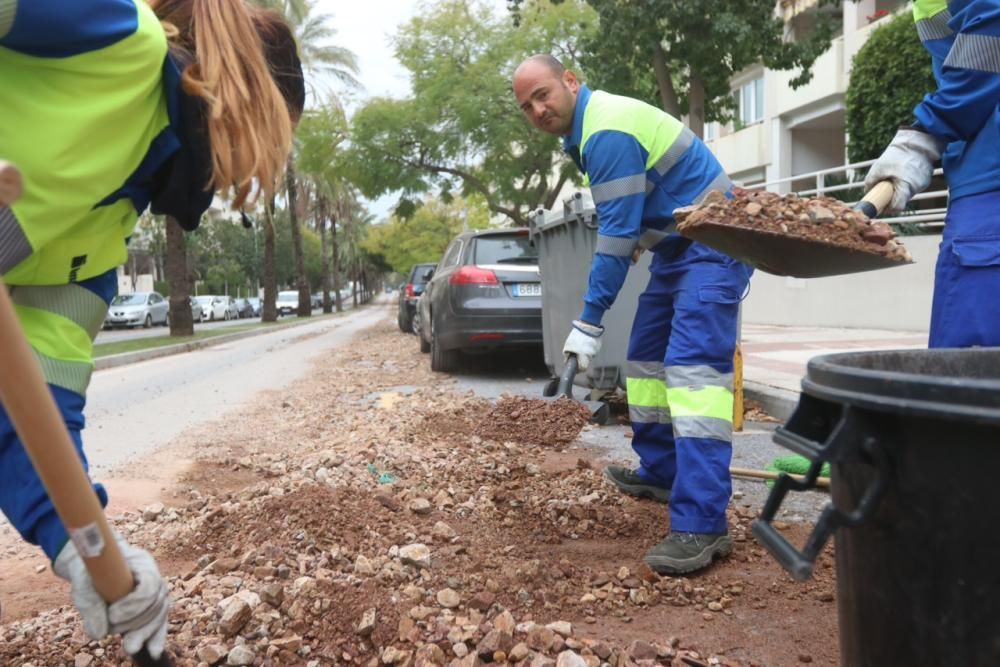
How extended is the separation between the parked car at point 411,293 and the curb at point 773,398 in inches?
478

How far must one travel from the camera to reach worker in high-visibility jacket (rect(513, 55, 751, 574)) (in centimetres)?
291

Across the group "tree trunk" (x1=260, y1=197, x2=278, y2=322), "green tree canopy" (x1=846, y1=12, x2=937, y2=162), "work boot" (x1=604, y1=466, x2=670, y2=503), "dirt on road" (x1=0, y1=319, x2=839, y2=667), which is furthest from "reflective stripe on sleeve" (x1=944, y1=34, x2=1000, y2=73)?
"tree trunk" (x1=260, y1=197, x2=278, y2=322)

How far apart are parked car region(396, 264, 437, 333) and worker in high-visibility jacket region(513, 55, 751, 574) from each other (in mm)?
14683

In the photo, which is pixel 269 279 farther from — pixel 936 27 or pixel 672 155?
pixel 936 27

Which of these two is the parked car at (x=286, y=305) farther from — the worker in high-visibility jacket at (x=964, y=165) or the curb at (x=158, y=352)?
the worker in high-visibility jacket at (x=964, y=165)

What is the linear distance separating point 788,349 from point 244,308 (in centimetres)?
4637

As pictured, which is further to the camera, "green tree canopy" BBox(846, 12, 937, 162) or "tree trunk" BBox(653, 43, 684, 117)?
"green tree canopy" BBox(846, 12, 937, 162)

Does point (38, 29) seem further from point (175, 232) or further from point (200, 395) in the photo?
point (175, 232)

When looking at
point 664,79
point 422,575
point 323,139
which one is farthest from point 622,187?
point 323,139

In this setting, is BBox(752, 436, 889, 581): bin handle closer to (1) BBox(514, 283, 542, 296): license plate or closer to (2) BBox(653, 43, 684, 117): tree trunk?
(1) BBox(514, 283, 542, 296): license plate

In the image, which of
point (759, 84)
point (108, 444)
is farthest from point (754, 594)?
point (759, 84)

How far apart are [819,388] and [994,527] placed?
0.31 meters

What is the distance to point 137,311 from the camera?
33.3m

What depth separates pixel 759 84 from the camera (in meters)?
23.7
